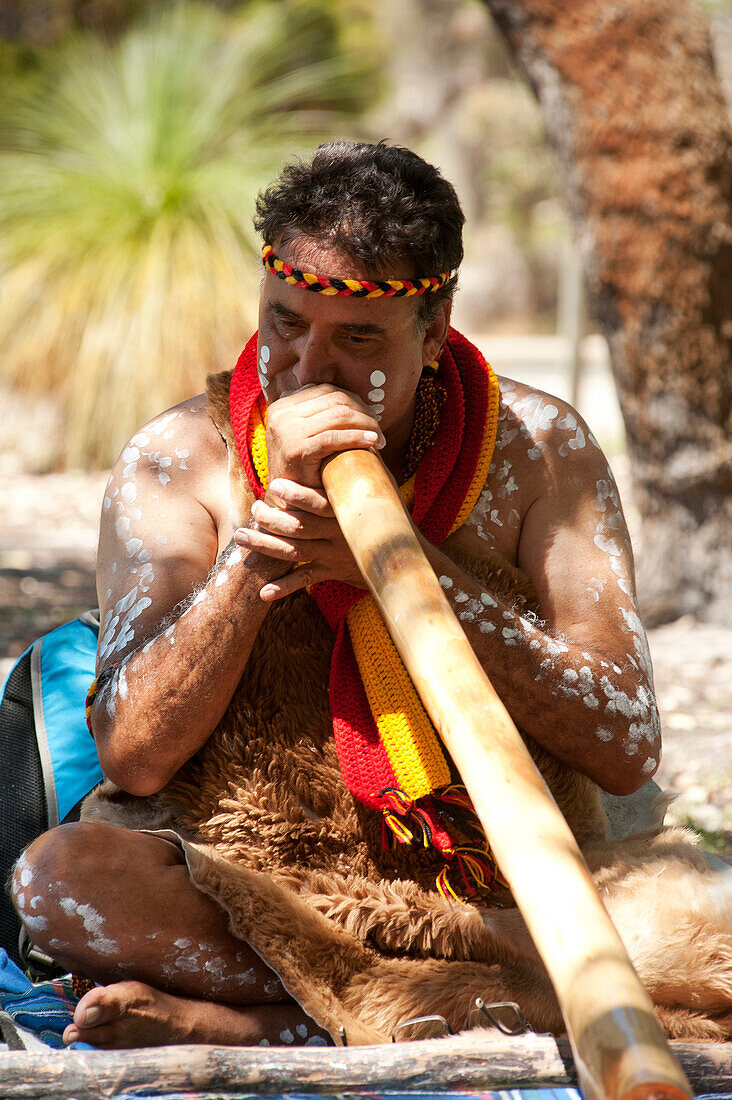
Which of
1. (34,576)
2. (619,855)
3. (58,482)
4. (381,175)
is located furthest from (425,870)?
(58,482)

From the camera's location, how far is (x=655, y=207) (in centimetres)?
447

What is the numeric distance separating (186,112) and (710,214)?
19.4 feet

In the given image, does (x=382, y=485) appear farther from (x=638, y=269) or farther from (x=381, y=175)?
(x=638, y=269)

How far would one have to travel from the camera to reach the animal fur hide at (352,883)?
1.93 m

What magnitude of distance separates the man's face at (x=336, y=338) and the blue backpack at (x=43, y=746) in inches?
40.8

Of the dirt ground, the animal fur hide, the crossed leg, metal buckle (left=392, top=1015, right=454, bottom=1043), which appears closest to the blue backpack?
the animal fur hide

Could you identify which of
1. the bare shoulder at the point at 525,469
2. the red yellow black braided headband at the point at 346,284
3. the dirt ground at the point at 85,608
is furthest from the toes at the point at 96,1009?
the dirt ground at the point at 85,608

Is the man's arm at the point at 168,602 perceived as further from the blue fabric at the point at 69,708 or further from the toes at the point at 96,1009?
the blue fabric at the point at 69,708

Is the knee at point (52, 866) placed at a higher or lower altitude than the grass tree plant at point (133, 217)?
lower

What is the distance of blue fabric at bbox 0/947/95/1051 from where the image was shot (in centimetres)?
201

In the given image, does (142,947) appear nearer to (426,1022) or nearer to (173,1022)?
(173,1022)

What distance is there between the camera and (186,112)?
29.9 feet

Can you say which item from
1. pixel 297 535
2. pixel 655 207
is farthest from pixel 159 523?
pixel 655 207

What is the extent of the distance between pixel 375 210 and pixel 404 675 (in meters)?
0.84
